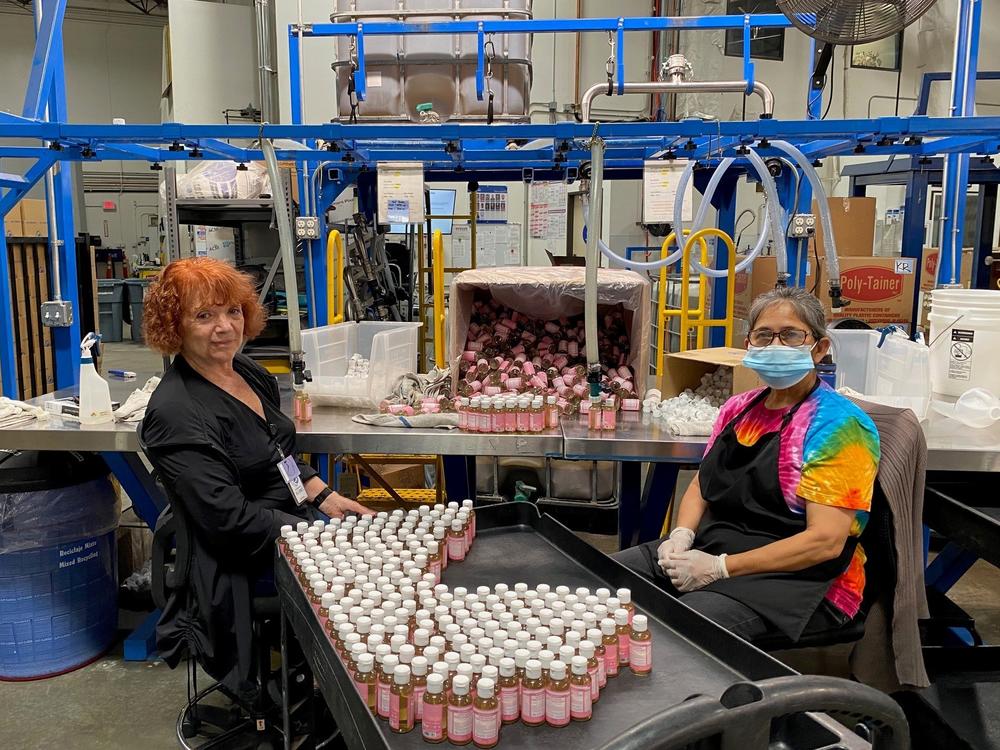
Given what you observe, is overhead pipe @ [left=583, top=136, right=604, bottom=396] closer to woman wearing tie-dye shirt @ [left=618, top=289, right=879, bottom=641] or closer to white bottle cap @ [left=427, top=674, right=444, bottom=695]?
woman wearing tie-dye shirt @ [left=618, top=289, right=879, bottom=641]

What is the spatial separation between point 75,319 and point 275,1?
6.11 m

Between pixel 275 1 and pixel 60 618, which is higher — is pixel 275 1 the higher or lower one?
the higher one

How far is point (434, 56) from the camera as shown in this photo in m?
3.89

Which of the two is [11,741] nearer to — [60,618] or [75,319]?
[60,618]

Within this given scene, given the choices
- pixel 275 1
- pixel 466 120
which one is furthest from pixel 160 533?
pixel 275 1

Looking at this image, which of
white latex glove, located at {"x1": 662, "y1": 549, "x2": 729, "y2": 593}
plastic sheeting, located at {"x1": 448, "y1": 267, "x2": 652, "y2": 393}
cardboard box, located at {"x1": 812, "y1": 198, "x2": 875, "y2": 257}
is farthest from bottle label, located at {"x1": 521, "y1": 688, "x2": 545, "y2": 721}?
cardboard box, located at {"x1": 812, "y1": 198, "x2": 875, "y2": 257}

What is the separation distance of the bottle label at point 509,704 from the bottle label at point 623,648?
27 centimetres

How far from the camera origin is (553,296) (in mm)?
3428

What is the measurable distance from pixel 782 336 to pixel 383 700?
4.79 feet

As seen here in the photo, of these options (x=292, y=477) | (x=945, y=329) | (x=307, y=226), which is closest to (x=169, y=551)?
(x=292, y=477)

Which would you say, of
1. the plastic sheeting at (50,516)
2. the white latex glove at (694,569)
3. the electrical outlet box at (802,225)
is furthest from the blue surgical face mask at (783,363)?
the plastic sheeting at (50,516)

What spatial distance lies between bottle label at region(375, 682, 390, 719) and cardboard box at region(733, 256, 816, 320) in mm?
4233

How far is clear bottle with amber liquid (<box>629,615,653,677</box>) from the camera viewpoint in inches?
58.3

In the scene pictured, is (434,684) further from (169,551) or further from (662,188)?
(662,188)
